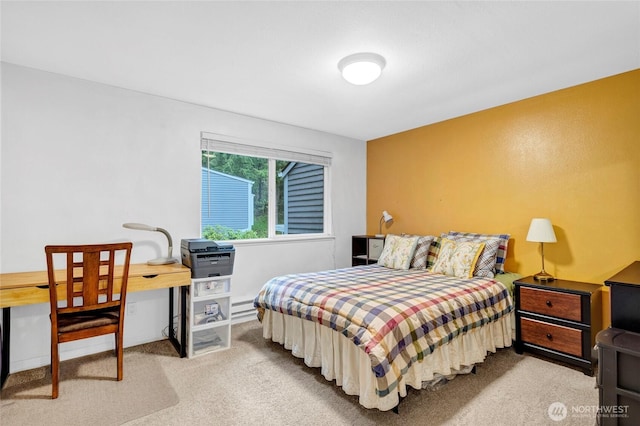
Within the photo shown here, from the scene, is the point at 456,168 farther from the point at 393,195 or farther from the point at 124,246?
the point at 124,246

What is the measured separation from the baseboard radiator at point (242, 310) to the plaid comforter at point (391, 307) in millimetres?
745

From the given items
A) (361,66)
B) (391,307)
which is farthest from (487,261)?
(361,66)

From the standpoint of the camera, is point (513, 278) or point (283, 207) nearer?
point (513, 278)

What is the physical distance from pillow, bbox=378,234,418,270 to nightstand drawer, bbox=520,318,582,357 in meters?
1.18

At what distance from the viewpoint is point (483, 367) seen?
2500 millimetres

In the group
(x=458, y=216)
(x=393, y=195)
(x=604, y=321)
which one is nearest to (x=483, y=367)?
(x=604, y=321)

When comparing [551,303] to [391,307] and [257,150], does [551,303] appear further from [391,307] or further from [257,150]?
[257,150]

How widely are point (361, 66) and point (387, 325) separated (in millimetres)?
1843

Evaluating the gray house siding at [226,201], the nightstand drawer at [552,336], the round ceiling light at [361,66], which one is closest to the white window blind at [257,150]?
the gray house siding at [226,201]

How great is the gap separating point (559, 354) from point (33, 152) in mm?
4591

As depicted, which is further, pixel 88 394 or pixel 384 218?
pixel 384 218

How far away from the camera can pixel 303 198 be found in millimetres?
4449

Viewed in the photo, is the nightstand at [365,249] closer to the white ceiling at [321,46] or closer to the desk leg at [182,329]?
the white ceiling at [321,46]

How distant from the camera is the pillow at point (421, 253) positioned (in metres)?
→ 3.50
